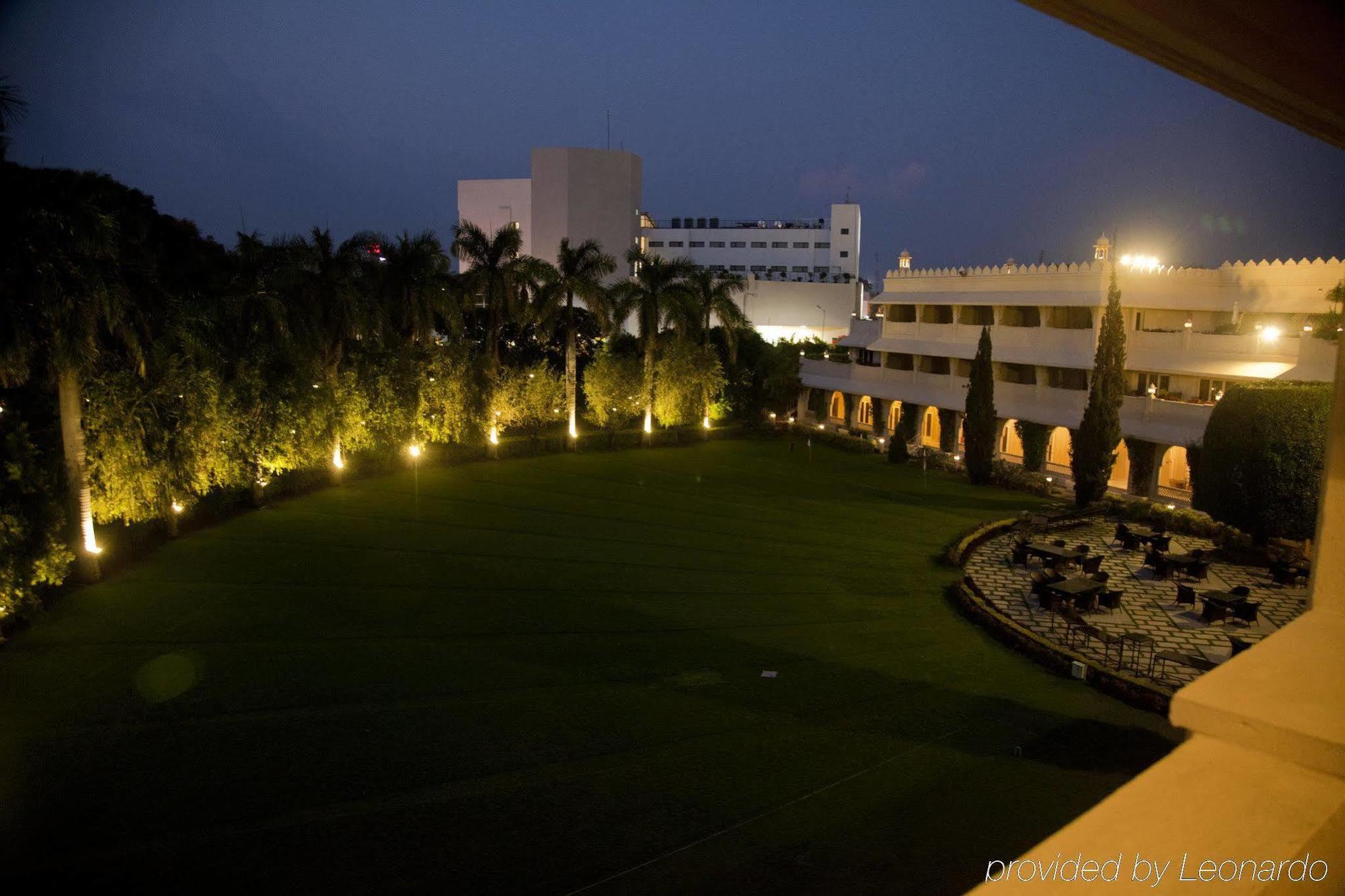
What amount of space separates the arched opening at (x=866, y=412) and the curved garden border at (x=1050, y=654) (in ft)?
72.9

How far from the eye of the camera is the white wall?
67562 mm

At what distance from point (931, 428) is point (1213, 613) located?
22.9m

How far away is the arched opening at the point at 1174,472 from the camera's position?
27344mm

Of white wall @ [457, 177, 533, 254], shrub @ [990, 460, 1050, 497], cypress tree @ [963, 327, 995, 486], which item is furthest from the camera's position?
white wall @ [457, 177, 533, 254]

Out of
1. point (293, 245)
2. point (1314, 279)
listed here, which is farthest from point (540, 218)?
point (1314, 279)

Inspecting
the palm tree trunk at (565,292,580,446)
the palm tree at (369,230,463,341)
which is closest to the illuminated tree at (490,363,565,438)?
the palm tree trunk at (565,292,580,446)

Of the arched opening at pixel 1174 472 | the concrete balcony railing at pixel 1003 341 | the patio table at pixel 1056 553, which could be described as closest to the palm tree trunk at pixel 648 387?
the concrete balcony railing at pixel 1003 341

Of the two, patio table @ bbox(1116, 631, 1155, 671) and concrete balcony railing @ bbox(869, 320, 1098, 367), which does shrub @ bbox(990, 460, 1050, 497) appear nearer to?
concrete balcony railing @ bbox(869, 320, 1098, 367)

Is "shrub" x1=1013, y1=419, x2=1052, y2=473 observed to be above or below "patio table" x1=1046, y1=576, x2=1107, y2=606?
above

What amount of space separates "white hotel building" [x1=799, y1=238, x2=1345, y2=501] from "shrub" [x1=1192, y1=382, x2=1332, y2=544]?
4.42 metres

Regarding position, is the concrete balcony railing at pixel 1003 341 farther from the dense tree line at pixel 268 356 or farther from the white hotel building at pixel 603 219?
the white hotel building at pixel 603 219

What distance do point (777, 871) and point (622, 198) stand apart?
6128 cm

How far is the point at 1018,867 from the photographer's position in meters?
1.34

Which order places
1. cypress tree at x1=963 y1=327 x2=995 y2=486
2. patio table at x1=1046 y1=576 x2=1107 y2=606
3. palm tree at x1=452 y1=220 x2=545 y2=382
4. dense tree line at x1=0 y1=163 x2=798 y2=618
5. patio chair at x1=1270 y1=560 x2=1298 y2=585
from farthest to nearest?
1. palm tree at x1=452 y1=220 x2=545 y2=382
2. cypress tree at x1=963 y1=327 x2=995 y2=486
3. patio chair at x1=1270 y1=560 x2=1298 y2=585
4. patio table at x1=1046 y1=576 x2=1107 y2=606
5. dense tree line at x1=0 y1=163 x2=798 y2=618
